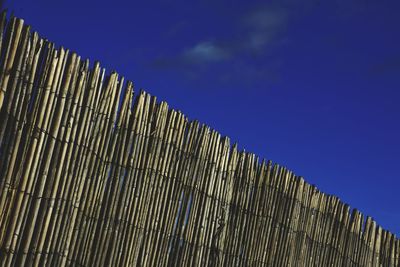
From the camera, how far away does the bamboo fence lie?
11.6 ft

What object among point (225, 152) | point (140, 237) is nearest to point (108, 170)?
point (140, 237)

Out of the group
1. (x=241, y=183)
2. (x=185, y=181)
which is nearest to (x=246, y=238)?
(x=241, y=183)

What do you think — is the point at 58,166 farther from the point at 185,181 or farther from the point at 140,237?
the point at 185,181

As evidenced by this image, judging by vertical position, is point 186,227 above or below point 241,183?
below

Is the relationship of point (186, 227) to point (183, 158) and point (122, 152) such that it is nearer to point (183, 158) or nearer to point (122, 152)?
point (183, 158)

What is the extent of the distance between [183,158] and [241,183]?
75cm

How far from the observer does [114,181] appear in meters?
4.08

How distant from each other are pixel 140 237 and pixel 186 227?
46 centimetres

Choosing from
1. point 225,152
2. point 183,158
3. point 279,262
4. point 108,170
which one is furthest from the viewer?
point 279,262

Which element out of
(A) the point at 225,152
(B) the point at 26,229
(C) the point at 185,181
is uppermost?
(A) the point at 225,152

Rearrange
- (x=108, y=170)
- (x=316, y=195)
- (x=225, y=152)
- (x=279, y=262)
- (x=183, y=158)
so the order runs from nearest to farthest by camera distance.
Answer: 1. (x=108, y=170)
2. (x=183, y=158)
3. (x=225, y=152)
4. (x=279, y=262)
5. (x=316, y=195)

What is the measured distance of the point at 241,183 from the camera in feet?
16.7

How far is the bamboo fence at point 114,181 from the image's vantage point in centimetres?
354

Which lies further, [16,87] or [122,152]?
[122,152]
